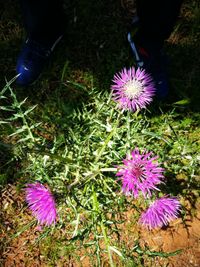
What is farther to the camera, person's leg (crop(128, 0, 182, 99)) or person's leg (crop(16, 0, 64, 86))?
person's leg (crop(16, 0, 64, 86))

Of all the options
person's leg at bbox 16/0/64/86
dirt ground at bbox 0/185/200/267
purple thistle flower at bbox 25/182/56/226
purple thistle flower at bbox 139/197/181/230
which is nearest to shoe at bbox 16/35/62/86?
person's leg at bbox 16/0/64/86

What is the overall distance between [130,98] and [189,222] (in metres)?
1.01

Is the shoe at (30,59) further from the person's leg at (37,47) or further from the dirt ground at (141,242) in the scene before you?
the dirt ground at (141,242)

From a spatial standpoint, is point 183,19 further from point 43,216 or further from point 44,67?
point 43,216

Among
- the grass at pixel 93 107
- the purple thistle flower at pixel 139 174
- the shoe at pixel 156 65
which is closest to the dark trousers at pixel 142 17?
the shoe at pixel 156 65

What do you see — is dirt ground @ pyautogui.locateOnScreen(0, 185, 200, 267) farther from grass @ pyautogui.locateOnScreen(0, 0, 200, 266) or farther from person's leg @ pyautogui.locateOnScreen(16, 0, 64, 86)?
person's leg @ pyautogui.locateOnScreen(16, 0, 64, 86)

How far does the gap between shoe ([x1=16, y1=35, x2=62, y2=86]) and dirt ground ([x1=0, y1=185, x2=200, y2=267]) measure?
0.78m

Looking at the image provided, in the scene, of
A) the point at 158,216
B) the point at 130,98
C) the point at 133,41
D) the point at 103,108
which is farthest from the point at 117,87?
the point at 133,41

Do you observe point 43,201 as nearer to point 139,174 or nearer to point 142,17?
point 139,174

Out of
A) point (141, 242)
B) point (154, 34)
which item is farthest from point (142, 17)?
point (141, 242)

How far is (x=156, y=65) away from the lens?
217cm

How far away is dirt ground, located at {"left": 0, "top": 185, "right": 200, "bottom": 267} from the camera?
208 centimetres

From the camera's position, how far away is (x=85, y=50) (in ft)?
7.86

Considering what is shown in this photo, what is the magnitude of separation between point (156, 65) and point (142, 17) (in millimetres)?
375
